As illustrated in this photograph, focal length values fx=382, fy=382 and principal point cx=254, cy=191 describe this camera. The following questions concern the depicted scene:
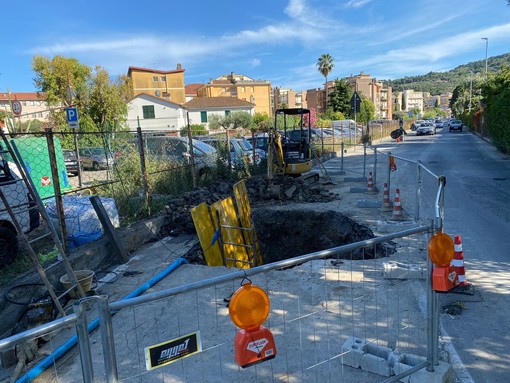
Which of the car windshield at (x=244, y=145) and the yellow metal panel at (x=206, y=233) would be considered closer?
the yellow metal panel at (x=206, y=233)

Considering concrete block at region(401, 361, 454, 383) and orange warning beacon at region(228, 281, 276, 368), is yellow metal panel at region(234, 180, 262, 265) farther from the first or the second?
orange warning beacon at region(228, 281, 276, 368)

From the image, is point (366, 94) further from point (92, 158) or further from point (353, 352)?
point (353, 352)

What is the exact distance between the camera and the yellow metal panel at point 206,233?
6844mm

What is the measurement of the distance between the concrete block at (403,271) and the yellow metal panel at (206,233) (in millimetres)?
3048

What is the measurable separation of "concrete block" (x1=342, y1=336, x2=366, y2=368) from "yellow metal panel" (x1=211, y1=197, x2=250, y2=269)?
3.90 m

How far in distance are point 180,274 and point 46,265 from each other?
6.46ft

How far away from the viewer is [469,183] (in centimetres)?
1291

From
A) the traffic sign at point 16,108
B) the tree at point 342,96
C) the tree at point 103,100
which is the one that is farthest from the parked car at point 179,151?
the tree at point 342,96

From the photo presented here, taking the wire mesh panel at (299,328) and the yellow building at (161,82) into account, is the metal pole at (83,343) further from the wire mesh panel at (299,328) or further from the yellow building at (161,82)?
the yellow building at (161,82)

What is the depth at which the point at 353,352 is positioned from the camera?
341 cm

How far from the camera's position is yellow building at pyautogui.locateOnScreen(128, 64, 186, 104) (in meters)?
68.8

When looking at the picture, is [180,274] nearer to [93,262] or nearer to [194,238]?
[93,262]

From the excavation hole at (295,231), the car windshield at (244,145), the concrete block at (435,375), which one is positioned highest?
the car windshield at (244,145)

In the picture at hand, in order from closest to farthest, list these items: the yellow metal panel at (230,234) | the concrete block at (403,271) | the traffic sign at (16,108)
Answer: the concrete block at (403,271) < the yellow metal panel at (230,234) < the traffic sign at (16,108)
